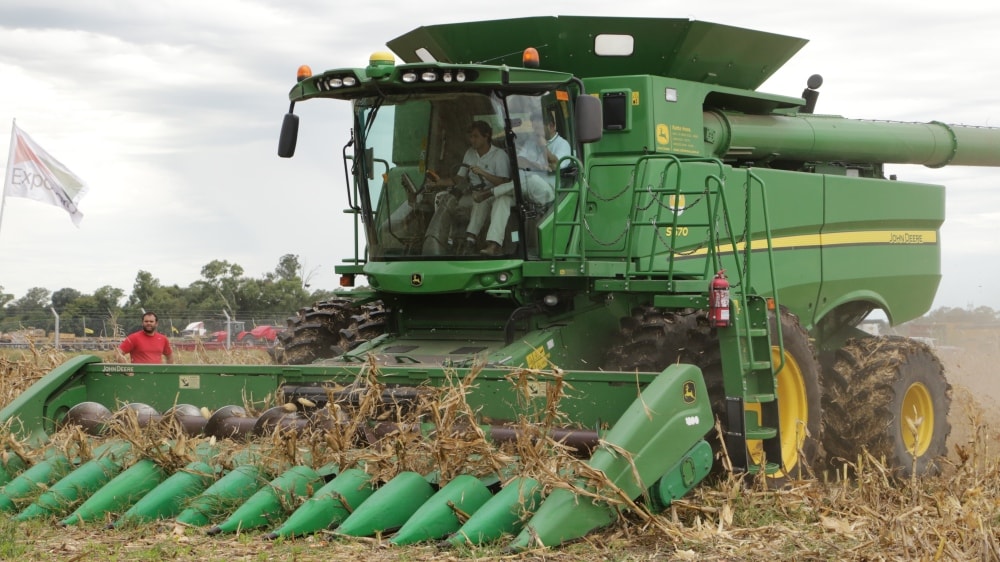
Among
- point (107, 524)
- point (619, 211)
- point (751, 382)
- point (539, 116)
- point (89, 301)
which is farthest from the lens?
point (89, 301)

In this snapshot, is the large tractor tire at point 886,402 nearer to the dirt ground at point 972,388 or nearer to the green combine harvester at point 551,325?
the green combine harvester at point 551,325

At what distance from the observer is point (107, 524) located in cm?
596

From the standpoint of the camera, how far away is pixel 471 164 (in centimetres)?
776

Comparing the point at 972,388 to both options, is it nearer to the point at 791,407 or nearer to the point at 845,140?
the point at 845,140

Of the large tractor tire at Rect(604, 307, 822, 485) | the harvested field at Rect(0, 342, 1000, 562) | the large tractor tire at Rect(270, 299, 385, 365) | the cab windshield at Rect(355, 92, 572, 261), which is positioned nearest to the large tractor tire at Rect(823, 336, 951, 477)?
the large tractor tire at Rect(604, 307, 822, 485)

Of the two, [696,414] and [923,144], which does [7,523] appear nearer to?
[696,414]

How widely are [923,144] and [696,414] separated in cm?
605

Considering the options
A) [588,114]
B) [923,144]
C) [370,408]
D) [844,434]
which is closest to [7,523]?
[370,408]

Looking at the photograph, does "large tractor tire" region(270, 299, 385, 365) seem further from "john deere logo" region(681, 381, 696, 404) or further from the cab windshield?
"john deere logo" region(681, 381, 696, 404)

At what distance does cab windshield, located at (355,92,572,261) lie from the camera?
770 centimetres

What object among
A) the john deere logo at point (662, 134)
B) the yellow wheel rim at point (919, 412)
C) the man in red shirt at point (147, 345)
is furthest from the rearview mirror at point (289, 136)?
the yellow wheel rim at point (919, 412)

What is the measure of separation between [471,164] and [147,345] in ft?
14.8

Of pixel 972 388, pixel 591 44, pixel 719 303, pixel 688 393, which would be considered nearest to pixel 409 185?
pixel 591 44

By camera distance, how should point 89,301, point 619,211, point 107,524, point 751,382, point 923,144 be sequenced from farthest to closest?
point 89,301 → point 923,144 → point 619,211 → point 751,382 → point 107,524
